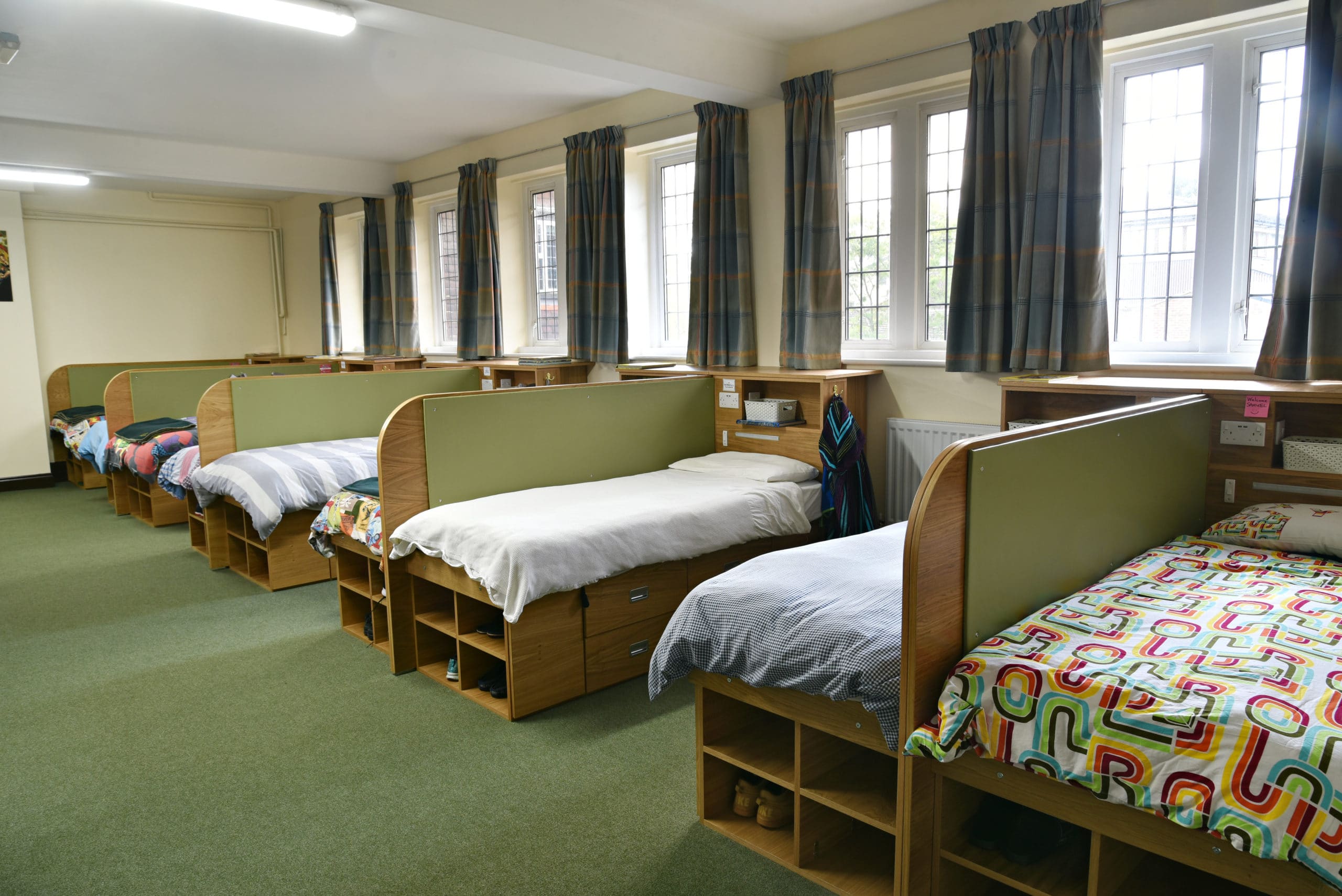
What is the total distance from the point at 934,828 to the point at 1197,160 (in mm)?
3009

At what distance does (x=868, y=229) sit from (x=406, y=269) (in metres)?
4.54

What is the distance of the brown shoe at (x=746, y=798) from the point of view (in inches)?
93.7

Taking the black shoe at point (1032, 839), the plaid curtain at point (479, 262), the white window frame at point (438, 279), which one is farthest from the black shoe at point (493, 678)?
the white window frame at point (438, 279)

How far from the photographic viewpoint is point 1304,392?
2.74 m

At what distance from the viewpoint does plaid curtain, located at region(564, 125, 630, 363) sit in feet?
18.3

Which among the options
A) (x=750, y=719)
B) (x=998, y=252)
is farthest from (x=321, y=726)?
(x=998, y=252)

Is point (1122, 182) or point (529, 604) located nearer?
point (529, 604)

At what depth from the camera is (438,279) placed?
7.82 m

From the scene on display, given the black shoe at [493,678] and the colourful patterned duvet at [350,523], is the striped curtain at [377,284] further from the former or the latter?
the black shoe at [493,678]

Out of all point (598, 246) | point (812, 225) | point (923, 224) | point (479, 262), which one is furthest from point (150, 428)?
point (923, 224)

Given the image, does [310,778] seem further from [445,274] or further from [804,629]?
[445,274]

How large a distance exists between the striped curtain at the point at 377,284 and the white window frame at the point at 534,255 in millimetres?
1798

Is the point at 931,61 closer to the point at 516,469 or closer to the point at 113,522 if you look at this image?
the point at 516,469

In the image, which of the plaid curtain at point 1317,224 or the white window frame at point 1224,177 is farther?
the white window frame at point 1224,177
